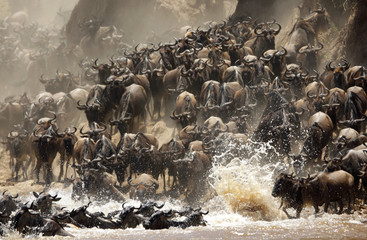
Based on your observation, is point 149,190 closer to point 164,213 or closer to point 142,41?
point 164,213

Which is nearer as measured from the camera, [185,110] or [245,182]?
[245,182]

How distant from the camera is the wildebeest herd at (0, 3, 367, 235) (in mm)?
13328

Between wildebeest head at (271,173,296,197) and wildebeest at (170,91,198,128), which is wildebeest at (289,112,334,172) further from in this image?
wildebeest at (170,91,198,128)

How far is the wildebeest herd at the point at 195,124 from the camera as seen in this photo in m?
13.3

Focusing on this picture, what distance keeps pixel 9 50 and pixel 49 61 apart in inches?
145

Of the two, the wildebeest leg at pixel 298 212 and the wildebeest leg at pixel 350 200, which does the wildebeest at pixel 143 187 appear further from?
the wildebeest leg at pixel 350 200

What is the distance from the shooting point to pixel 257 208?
1380cm

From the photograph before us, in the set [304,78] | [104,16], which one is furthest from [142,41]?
[304,78]

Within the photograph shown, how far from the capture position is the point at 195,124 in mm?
18438

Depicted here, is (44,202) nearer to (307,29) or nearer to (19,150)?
(19,150)

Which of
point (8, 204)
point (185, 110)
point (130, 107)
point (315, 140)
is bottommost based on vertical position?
point (8, 204)

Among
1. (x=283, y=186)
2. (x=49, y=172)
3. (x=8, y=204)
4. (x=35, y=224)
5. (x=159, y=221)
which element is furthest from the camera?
(x=49, y=172)

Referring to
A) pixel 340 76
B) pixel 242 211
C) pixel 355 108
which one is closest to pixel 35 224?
pixel 242 211

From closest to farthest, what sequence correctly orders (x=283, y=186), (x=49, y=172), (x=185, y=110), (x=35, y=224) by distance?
(x=35, y=224) → (x=283, y=186) → (x=185, y=110) → (x=49, y=172)
